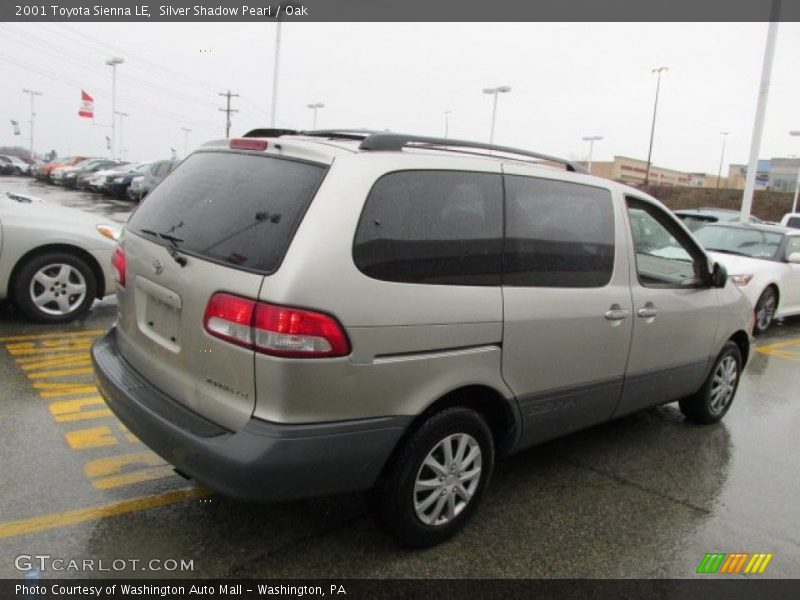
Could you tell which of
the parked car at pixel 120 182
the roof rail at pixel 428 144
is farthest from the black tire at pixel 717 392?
the parked car at pixel 120 182

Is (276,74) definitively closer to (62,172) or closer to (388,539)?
(62,172)

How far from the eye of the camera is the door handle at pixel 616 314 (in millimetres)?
3521

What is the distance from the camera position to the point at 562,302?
3254mm

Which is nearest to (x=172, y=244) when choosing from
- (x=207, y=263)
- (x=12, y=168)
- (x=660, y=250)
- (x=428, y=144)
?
(x=207, y=263)

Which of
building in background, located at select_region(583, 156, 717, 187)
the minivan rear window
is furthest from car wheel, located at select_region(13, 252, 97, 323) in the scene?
building in background, located at select_region(583, 156, 717, 187)

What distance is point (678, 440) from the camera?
4.59 m

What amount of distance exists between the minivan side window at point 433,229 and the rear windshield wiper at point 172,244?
2.64 feet

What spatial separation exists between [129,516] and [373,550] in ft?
3.85

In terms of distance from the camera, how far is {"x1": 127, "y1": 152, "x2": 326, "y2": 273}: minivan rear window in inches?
99.8

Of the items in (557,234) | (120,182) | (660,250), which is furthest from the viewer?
(120,182)

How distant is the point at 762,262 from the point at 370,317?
27.3 feet

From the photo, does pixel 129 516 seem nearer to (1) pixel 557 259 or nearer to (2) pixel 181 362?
(2) pixel 181 362

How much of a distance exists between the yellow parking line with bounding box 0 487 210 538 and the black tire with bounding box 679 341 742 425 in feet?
11.8

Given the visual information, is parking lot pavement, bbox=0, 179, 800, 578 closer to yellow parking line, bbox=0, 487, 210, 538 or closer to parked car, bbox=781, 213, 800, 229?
yellow parking line, bbox=0, 487, 210, 538
